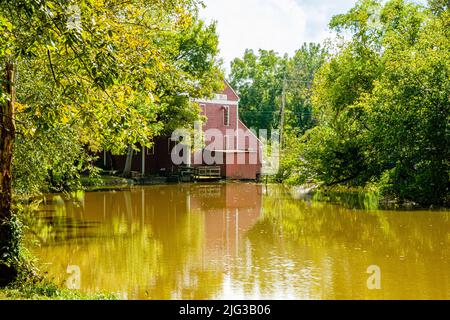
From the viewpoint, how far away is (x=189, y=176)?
40.2 metres

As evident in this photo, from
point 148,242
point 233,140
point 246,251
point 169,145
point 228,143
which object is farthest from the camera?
point 233,140

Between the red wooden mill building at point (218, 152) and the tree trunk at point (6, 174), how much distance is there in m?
31.6

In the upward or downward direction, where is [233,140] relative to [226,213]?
upward

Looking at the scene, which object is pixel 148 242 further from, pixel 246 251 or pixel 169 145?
pixel 169 145

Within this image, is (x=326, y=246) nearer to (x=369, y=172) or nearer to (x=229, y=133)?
(x=369, y=172)

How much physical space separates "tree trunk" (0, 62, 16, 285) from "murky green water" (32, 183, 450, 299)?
4.31ft

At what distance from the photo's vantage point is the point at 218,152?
138 ft

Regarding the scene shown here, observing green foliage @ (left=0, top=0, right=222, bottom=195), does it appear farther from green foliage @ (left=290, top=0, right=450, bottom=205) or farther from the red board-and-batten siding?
the red board-and-batten siding

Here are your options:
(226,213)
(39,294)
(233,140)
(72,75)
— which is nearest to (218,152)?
(233,140)

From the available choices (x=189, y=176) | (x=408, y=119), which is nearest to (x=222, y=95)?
(x=189, y=176)

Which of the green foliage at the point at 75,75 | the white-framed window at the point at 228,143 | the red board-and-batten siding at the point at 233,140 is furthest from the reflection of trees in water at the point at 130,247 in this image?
the white-framed window at the point at 228,143

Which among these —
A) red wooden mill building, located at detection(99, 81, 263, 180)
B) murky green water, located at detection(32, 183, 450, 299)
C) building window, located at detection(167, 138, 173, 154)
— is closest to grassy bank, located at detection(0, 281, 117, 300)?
murky green water, located at detection(32, 183, 450, 299)

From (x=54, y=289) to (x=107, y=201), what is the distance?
684 inches

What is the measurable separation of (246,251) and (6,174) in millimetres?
6214
